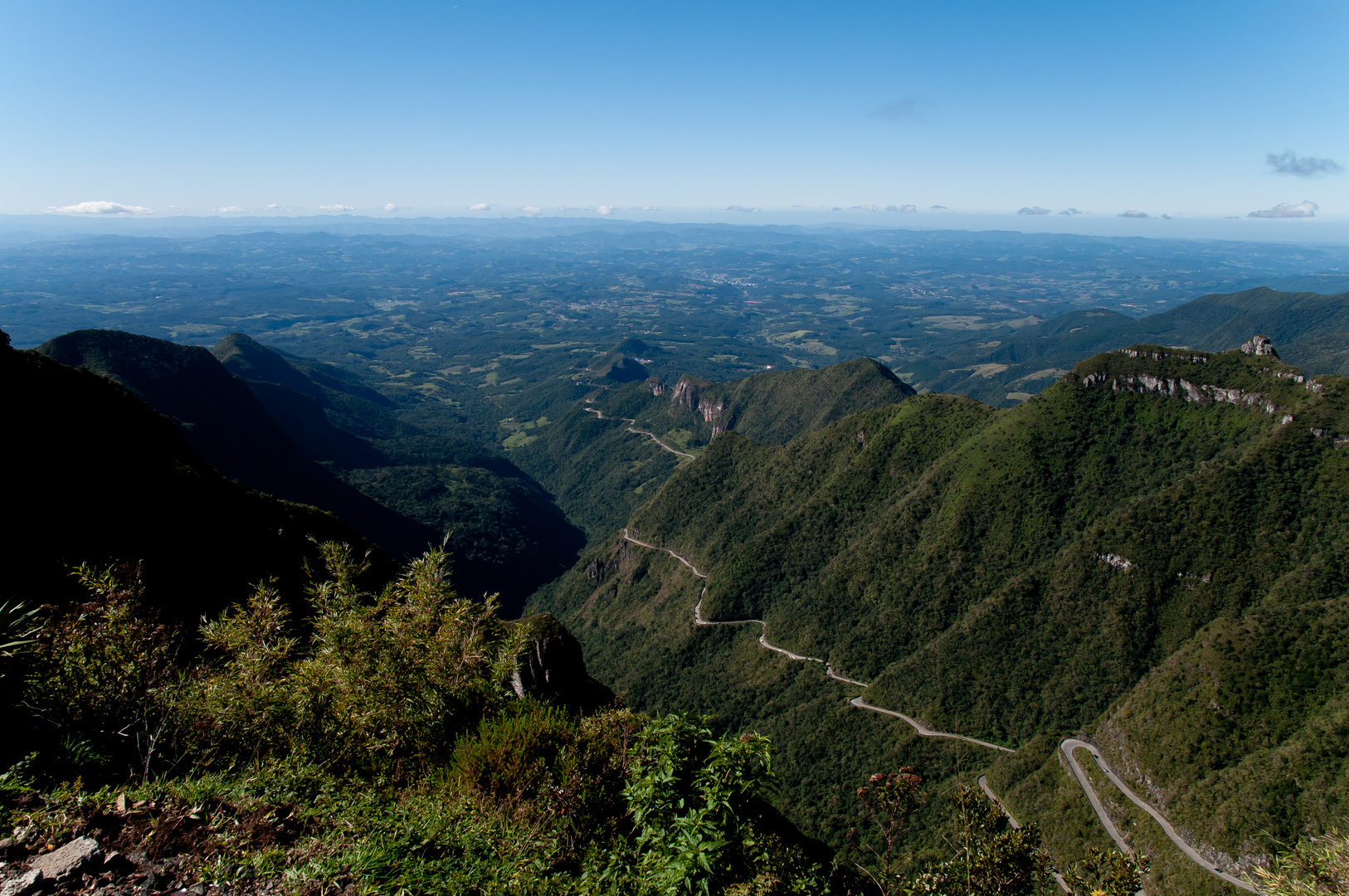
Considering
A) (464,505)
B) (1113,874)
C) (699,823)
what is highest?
(699,823)

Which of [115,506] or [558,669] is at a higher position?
[115,506]

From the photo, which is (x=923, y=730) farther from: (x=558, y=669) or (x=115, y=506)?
(x=115, y=506)

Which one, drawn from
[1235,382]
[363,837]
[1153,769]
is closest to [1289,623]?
[1153,769]

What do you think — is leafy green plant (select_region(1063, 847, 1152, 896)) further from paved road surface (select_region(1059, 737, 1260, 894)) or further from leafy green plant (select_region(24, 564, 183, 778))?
paved road surface (select_region(1059, 737, 1260, 894))

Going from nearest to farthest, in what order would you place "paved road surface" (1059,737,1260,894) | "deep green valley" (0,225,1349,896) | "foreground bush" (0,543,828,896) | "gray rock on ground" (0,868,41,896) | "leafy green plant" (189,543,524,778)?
"gray rock on ground" (0,868,41,896) → "foreground bush" (0,543,828,896) → "deep green valley" (0,225,1349,896) → "leafy green plant" (189,543,524,778) → "paved road surface" (1059,737,1260,894)

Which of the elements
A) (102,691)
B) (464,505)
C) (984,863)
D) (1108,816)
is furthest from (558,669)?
(464,505)

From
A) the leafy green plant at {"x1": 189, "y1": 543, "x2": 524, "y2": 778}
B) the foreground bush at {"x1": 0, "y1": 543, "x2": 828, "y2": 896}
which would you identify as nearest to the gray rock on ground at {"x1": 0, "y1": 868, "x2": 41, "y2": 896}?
the foreground bush at {"x1": 0, "y1": 543, "x2": 828, "y2": 896}
